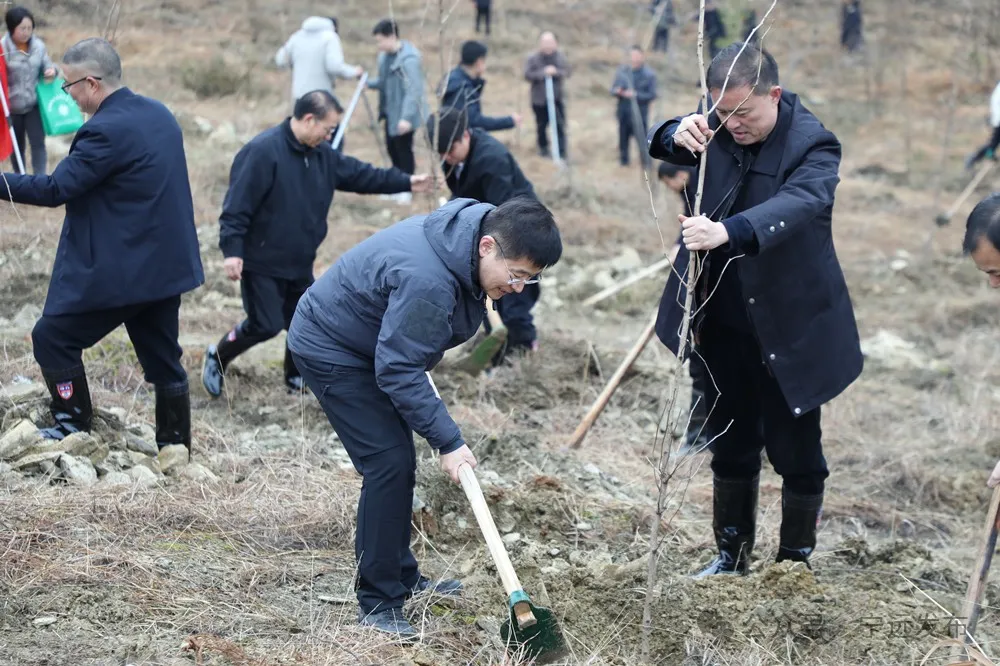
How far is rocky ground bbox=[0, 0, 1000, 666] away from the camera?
11.2ft

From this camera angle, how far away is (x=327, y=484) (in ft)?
14.7

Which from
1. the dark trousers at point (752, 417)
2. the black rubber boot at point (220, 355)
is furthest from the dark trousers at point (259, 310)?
the dark trousers at point (752, 417)

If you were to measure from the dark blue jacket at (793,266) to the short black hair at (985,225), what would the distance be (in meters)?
0.53

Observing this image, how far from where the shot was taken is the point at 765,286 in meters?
3.60

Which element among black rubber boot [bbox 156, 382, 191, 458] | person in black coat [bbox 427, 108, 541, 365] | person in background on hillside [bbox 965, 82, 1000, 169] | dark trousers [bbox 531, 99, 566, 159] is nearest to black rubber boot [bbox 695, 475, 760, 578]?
person in black coat [bbox 427, 108, 541, 365]

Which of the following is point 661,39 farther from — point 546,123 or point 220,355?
point 220,355

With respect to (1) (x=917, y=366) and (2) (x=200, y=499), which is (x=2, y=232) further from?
(1) (x=917, y=366)

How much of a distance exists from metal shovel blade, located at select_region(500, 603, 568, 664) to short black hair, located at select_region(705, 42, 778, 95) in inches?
67.6

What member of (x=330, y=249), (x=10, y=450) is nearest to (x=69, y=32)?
(x=330, y=249)

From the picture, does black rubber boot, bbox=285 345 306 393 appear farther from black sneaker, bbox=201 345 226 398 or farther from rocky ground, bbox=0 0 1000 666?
black sneaker, bbox=201 345 226 398

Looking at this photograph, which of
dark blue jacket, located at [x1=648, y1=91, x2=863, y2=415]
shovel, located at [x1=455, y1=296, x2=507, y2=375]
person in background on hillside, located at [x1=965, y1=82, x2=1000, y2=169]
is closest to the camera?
dark blue jacket, located at [x1=648, y1=91, x2=863, y2=415]

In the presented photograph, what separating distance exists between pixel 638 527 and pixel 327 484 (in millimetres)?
1327

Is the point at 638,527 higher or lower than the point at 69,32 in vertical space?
lower

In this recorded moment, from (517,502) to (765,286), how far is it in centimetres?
146
